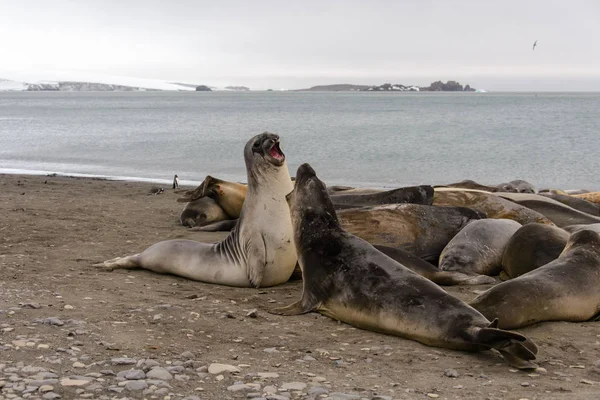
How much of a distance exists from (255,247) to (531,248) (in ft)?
8.42

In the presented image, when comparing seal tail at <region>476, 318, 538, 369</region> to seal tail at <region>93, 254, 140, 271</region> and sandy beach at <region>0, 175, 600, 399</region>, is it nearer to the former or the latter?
sandy beach at <region>0, 175, 600, 399</region>

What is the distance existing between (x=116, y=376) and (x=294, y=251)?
3.25 metres

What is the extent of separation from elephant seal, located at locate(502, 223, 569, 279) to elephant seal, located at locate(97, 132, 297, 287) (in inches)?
80.9

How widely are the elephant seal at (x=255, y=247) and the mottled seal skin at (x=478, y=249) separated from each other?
62.8 inches

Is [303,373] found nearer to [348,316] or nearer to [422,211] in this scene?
[348,316]

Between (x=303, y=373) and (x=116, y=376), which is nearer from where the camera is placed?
(x=116, y=376)

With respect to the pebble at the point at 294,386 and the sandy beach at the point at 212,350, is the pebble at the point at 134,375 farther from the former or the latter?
the pebble at the point at 294,386

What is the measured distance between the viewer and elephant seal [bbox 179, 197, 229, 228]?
1062cm

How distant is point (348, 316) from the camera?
5520mm

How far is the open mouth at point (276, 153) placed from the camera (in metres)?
7.22

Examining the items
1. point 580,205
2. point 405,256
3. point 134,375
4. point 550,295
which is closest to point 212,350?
point 134,375

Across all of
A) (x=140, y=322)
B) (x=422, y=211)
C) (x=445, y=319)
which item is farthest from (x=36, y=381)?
(x=422, y=211)

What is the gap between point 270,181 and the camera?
23.7 feet

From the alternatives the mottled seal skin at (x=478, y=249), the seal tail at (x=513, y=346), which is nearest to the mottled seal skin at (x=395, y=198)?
the mottled seal skin at (x=478, y=249)
